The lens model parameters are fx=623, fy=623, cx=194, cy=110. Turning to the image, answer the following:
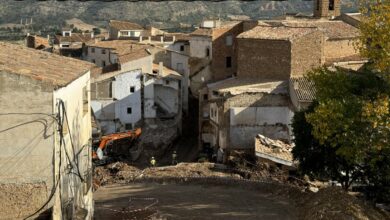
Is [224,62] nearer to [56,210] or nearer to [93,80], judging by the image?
[93,80]

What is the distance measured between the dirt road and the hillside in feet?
382

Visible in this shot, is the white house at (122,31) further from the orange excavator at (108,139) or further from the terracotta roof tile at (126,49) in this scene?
the orange excavator at (108,139)

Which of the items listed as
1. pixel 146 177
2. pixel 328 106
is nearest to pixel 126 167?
pixel 146 177

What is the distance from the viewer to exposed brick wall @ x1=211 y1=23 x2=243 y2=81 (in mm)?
48156

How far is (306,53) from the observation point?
131 feet

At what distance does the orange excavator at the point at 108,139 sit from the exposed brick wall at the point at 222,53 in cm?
762

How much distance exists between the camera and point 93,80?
47094 mm

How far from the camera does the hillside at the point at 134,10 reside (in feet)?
491

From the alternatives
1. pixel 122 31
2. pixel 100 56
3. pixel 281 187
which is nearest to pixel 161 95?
pixel 100 56

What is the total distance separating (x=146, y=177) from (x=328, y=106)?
13786 mm

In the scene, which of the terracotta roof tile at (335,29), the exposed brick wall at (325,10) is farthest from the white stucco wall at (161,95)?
the exposed brick wall at (325,10)

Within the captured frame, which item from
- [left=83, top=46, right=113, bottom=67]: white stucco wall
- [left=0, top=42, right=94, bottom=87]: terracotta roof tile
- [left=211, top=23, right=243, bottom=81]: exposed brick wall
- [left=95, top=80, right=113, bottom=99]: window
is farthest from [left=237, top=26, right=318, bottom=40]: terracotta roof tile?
[left=0, top=42, right=94, bottom=87]: terracotta roof tile

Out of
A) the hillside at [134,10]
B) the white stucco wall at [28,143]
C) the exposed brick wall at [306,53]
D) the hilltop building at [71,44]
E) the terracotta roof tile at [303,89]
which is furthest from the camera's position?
the hillside at [134,10]

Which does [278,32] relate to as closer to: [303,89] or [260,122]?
[303,89]
